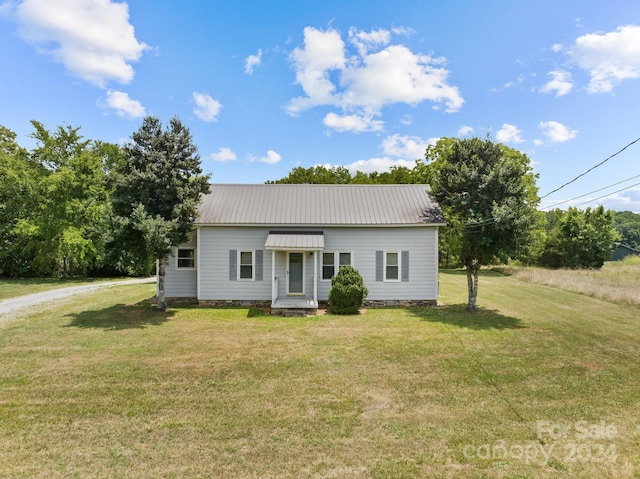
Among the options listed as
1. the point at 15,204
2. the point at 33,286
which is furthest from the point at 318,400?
the point at 15,204

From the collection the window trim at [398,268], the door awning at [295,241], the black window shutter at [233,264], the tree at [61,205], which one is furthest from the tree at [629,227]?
the tree at [61,205]

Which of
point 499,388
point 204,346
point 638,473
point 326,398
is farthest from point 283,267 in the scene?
point 638,473

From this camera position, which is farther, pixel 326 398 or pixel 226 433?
pixel 326 398

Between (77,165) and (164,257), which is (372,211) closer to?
(164,257)

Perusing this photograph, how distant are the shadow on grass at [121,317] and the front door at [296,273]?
4.52 m

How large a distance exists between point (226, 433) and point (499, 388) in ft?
15.8

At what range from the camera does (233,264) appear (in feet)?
44.4

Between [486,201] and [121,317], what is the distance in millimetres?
13348

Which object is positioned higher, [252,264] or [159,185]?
[159,185]

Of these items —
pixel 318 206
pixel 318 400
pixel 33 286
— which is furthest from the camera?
pixel 33 286

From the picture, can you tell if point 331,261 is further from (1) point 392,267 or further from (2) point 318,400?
(2) point 318,400

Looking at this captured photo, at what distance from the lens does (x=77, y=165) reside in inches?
889

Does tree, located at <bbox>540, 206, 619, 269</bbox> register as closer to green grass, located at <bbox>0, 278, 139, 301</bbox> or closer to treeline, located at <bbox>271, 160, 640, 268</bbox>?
treeline, located at <bbox>271, 160, 640, 268</bbox>

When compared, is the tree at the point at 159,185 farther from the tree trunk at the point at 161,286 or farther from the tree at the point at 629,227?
the tree at the point at 629,227
